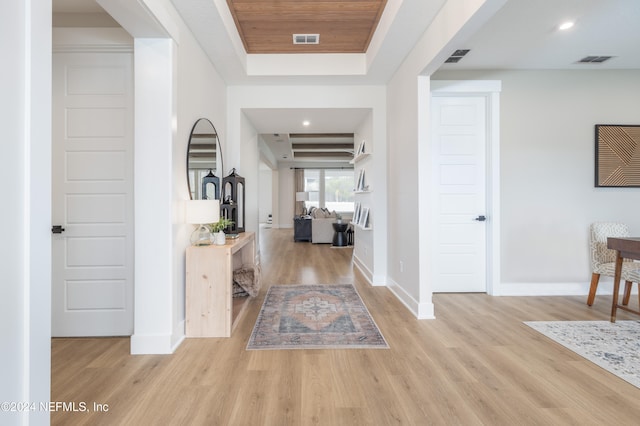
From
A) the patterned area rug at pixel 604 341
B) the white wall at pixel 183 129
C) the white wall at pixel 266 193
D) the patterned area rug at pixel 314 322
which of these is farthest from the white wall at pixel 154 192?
the white wall at pixel 266 193

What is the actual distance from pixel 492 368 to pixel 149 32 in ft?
11.1

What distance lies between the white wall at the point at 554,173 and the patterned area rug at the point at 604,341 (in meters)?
0.92

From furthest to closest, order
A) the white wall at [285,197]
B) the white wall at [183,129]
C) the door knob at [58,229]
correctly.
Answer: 1. the white wall at [285,197]
2. the door knob at [58,229]
3. the white wall at [183,129]

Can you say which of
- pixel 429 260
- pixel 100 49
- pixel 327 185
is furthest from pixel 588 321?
pixel 327 185

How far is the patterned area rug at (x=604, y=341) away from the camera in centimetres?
207

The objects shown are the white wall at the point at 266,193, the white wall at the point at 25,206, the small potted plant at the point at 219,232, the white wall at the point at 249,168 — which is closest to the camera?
the white wall at the point at 25,206

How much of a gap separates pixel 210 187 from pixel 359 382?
85.9 inches

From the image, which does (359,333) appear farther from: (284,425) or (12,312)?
(12,312)

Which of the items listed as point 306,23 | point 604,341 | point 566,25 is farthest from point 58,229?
point 566,25

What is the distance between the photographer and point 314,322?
283 centimetres

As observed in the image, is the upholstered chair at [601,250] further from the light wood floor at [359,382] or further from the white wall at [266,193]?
the white wall at [266,193]

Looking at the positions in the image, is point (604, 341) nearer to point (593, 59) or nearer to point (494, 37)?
point (494, 37)

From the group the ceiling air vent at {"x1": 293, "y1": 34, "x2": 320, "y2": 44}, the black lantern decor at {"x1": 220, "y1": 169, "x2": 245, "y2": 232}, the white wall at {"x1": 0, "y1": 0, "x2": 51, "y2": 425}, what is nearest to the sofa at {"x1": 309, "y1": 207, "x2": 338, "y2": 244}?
the black lantern decor at {"x1": 220, "y1": 169, "x2": 245, "y2": 232}

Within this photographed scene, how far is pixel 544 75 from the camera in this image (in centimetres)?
372
